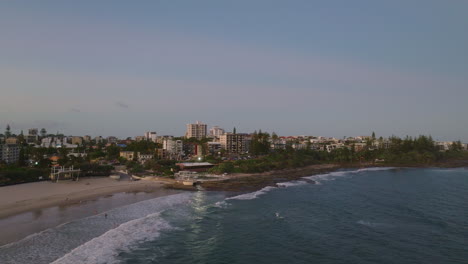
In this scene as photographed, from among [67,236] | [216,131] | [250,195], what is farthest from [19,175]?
[216,131]

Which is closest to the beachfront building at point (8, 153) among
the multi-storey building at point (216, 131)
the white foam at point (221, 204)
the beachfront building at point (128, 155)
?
the beachfront building at point (128, 155)

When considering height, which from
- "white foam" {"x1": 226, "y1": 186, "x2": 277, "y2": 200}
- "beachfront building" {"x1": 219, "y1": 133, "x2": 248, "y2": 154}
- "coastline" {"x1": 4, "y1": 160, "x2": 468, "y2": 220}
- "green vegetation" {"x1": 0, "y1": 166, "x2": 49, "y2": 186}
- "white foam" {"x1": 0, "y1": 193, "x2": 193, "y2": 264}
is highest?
"beachfront building" {"x1": 219, "y1": 133, "x2": 248, "y2": 154}

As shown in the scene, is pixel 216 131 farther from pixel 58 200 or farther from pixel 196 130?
pixel 58 200

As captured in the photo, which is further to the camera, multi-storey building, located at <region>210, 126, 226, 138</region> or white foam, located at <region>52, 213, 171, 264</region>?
multi-storey building, located at <region>210, 126, 226, 138</region>

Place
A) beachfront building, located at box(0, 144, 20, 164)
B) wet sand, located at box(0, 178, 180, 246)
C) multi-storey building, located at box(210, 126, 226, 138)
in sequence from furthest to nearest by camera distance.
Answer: multi-storey building, located at box(210, 126, 226, 138) < beachfront building, located at box(0, 144, 20, 164) < wet sand, located at box(0, 178, 180, 246)

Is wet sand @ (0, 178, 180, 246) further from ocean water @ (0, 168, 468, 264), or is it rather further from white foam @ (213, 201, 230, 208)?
white foam @ (213, 201, 230, 208)

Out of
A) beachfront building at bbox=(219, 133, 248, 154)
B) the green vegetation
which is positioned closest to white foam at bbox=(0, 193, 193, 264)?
the green vegetation
